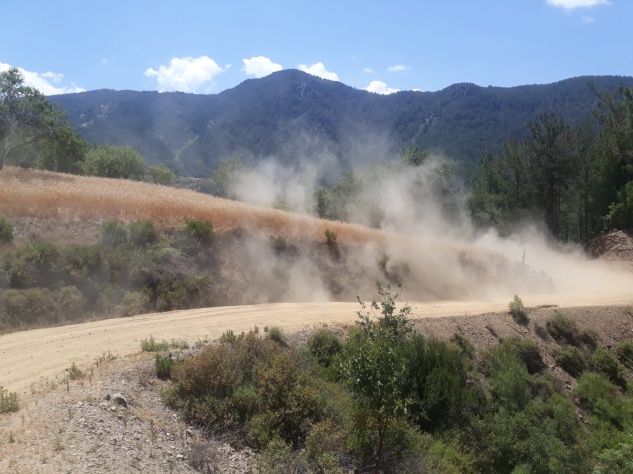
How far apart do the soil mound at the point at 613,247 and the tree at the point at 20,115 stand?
37.0 metres

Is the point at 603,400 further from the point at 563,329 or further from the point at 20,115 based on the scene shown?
the point at 20,115

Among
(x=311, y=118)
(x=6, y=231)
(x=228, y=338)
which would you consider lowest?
(x=228, y=338)

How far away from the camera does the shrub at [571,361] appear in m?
16.0

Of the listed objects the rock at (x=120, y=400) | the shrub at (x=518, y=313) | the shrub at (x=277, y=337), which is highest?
the shrub at (x=277, y=337)

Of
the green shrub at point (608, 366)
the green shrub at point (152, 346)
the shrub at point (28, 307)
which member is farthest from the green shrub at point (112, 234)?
the green shrub at point (608, 366)

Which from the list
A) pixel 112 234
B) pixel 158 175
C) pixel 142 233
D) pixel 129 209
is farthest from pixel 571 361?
pixel 158 175

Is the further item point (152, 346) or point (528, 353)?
point (528, 353)

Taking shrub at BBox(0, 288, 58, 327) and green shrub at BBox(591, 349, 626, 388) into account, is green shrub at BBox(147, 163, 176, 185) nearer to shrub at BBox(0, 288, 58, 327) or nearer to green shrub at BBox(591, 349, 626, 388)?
shrub at BBox(0, 288, 58, 327)

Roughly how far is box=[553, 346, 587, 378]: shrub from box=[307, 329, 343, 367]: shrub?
772cm

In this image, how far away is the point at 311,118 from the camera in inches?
6412

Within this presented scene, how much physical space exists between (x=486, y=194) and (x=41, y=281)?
141 ft

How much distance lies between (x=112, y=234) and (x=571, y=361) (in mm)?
15987

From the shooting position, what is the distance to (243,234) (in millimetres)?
21359

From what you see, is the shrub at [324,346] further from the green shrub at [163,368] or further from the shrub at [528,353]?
the shrub at [528,353]
